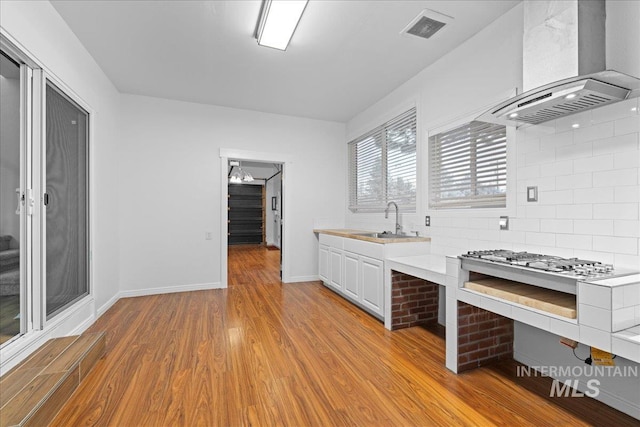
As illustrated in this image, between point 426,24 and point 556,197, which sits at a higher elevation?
point 426,24

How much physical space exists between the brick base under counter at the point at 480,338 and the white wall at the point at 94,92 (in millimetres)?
3534

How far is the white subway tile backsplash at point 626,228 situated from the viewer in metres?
1.63

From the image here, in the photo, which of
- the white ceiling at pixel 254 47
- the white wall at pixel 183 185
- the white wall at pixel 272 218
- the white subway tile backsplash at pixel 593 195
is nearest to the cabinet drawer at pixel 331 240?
the white wall at pixel 183 185

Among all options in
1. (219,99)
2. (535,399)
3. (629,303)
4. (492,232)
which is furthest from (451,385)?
(219,99)

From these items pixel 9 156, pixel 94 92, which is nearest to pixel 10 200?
pixel 9 156

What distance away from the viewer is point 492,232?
2.48 metres

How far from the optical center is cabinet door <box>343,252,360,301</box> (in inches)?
139

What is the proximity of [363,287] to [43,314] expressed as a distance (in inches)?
112

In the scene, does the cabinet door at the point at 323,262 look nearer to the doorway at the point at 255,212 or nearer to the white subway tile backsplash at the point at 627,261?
the white subway tile backsplash at the point at 627,261

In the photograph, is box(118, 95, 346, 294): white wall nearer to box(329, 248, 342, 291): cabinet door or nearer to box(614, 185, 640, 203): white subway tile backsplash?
box(329, 248, 342, 291): cabinet door

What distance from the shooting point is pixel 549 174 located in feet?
Answer: 6.81

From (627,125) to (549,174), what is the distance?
480 mm

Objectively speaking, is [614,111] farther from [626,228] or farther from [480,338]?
[480,338]

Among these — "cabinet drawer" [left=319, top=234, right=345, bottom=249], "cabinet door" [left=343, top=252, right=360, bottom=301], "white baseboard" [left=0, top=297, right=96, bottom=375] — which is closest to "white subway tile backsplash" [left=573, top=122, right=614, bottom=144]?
"cabinet door" [left=343, top=252, right=360, bottom=301]
